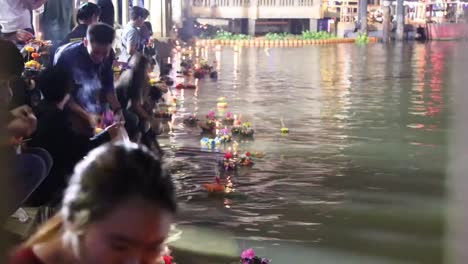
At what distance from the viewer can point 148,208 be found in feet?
3.83

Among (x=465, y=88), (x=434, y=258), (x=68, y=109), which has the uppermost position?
(x=465, y=88)

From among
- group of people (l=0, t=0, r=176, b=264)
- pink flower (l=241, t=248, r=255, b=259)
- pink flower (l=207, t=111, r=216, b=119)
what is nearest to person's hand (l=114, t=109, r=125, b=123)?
group of people (l=0, t=0, r=176, b=264)

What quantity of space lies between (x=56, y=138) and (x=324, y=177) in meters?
2.37

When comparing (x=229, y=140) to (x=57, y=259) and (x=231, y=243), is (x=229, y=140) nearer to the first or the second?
(x=231, y=243)

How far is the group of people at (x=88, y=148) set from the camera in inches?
45.5

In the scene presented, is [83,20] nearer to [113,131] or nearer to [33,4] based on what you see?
[33,4]

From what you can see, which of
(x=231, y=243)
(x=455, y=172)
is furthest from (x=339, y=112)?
(x=455, y=172)

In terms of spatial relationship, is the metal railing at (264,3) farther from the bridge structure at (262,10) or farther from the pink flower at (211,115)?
the pink flower at (211,115)

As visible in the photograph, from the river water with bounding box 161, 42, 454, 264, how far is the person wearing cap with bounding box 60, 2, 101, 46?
920 millimetres

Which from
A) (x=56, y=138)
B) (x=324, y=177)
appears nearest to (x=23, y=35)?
(x=56, y=138)

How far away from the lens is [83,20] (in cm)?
364

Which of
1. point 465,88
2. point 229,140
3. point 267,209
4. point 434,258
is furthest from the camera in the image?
point 229,140

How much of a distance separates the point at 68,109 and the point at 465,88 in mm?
2045

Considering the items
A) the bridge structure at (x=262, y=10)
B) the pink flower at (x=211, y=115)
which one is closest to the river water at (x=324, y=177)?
the pink flower at (x=211, y=115)
